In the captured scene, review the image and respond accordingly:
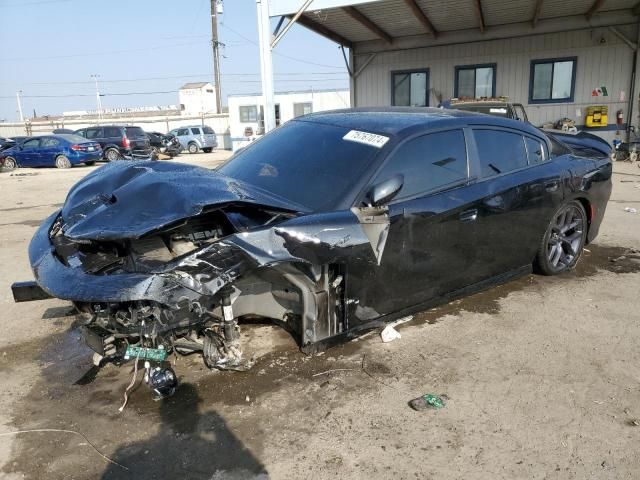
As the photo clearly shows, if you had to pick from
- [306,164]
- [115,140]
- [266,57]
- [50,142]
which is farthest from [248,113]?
[306,164]

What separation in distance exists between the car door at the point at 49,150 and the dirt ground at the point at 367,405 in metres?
18.5

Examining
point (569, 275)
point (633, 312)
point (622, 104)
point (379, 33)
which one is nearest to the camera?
point (633, 312)

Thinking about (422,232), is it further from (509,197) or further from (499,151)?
(499,151)

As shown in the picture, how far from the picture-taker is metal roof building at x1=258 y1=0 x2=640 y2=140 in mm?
14344

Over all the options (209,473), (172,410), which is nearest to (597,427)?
(209,473)

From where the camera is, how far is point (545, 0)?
1335cm

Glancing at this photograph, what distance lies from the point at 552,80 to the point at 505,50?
5.92ft

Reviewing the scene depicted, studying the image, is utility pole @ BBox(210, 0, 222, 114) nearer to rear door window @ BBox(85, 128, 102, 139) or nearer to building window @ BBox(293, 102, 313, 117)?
building window @ BBox(293, 102, 313, 117)

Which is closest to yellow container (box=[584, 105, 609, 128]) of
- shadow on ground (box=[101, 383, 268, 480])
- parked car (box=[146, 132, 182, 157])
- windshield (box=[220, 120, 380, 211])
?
windshield (box=[220, 120, 380, 211])

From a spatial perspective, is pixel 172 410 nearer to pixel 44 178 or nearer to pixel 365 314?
pixel 365 314

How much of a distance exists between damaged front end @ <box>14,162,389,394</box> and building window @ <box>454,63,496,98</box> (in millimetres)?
15594

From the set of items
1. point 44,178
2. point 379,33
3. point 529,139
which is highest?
point 379,33

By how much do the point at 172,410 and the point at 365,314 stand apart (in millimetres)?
1296

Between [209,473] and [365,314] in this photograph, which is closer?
[209,473]
